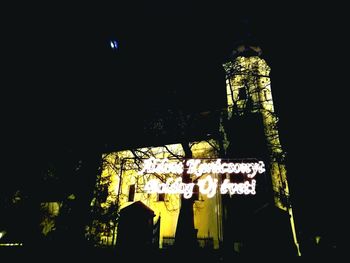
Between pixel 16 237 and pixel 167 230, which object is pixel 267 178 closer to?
pixel 167 230

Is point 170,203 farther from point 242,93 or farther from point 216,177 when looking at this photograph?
point 242,93

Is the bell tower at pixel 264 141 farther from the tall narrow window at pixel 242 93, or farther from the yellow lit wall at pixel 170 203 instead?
the yellow lit wall at pixel 170 203

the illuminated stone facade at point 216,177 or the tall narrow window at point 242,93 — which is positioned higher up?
the tall narrow window at point 242,93

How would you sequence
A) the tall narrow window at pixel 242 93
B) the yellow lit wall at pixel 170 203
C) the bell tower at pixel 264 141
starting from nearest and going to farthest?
the bell tower at pixel 264 141, the yellow lit wall at pixel 170 203, the tall narrow window at pixel 242 93

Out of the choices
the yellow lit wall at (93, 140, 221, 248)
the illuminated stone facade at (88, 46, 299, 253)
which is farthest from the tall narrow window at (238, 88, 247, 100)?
the yellow lit wall at (93, 140, 221, 248)

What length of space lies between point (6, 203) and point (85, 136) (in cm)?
1179

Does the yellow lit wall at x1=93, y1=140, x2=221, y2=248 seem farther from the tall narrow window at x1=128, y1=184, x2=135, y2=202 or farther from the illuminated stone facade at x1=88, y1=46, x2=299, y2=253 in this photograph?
the tall narrow window at x1=128, y1=184, x2=135, y2=202

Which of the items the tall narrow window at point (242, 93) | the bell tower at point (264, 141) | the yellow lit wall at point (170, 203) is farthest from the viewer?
the tall narrow window at point (242, 93)

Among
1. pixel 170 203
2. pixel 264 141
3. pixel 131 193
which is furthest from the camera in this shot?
pixel 131 193

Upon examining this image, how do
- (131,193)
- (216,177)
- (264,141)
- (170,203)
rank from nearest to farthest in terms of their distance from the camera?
(264,141), (216,177), (170,203), (131,193)

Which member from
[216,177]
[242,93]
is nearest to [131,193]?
[216,177]

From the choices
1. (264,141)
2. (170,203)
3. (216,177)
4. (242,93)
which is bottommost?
(170,203)

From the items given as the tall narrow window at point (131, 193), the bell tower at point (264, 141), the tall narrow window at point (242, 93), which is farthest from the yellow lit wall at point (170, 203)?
the tall narrow window at point (242, 93)

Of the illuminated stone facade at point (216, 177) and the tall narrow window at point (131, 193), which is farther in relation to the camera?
the tall narrow window at point (131, 193)
